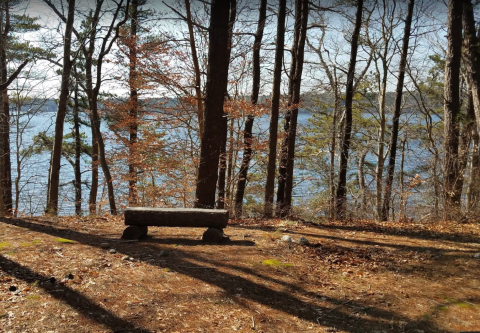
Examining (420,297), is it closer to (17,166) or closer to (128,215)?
(128,215)

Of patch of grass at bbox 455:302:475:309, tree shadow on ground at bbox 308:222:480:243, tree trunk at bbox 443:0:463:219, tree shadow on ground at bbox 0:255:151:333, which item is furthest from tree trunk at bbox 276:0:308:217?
tree shadow on ground at bbox 0:255:151:333

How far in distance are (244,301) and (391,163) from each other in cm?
1461

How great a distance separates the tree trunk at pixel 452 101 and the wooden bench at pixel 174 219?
637 cm

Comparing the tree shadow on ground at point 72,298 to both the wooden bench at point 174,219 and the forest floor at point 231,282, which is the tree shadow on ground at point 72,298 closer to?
the forest floor at point 231,282

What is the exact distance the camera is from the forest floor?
333cm

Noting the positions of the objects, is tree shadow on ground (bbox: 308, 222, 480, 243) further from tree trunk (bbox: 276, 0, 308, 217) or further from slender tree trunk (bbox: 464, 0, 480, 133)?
tree trunk (bbox: 276, 0, 308, 217)

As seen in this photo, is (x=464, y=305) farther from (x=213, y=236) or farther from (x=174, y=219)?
(x=174, y=219)

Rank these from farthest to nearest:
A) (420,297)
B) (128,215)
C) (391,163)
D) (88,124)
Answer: (88,124) → (391,163) → (128,215) → (420,297)

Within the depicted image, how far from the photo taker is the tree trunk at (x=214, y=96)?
25.4 feet

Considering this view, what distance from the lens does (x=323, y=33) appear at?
17.4 meters

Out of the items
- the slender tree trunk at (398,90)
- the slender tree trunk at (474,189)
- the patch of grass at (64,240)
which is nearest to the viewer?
the patch of grass at (64,240)

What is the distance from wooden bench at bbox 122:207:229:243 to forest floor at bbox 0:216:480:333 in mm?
223

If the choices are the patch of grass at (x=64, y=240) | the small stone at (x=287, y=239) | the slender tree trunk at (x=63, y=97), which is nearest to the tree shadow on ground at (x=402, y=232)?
the small stone at (x=287, y=239)

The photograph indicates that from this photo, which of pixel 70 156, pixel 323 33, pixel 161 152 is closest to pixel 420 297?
pixel 161 152
